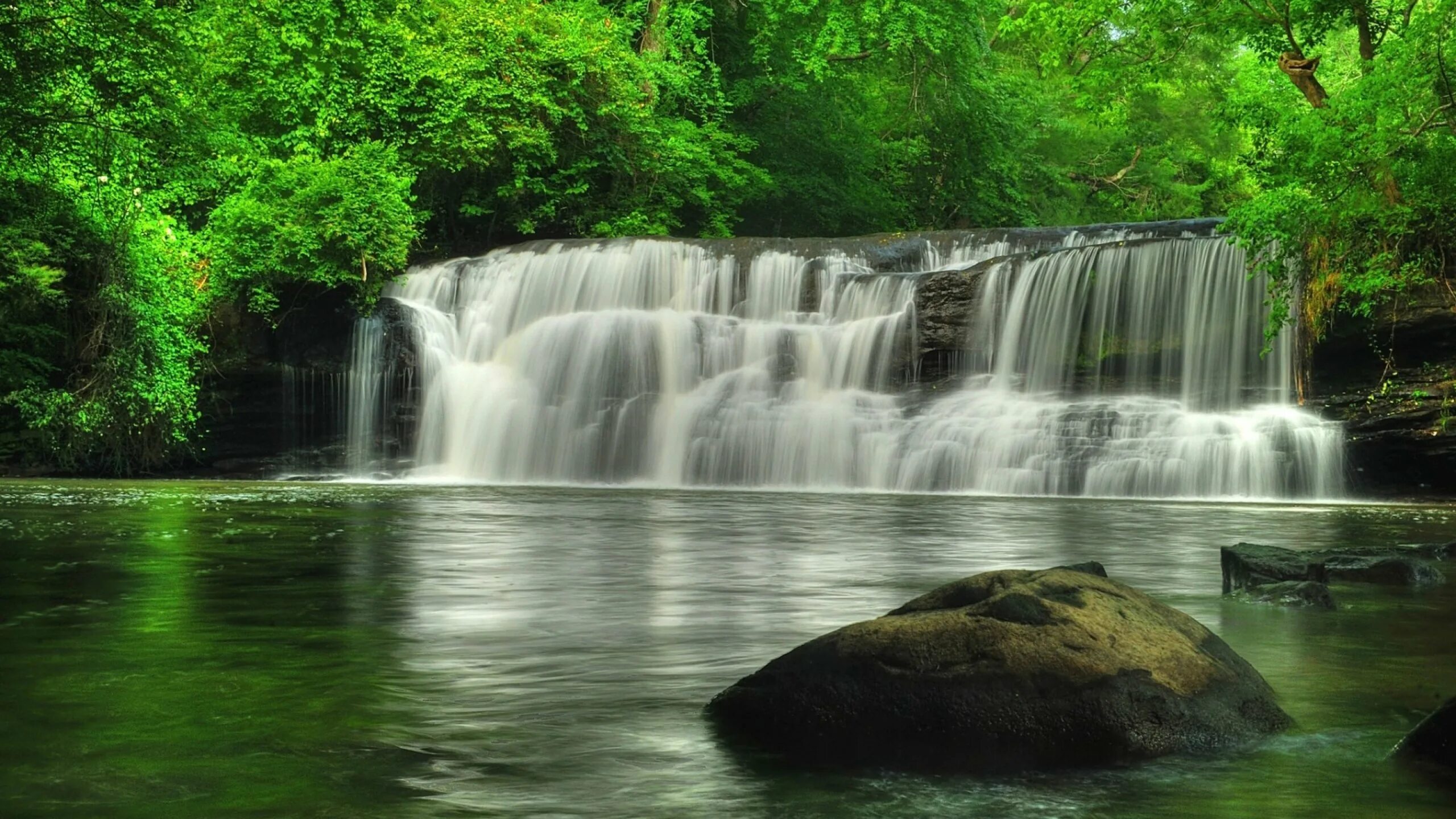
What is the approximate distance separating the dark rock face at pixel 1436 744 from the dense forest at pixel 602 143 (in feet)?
32.0

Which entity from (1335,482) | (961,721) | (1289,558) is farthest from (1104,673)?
(1335,482)

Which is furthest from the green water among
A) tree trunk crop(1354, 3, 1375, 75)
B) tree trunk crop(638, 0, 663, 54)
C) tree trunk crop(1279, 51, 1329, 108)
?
tree trunk crop(638, 0, 663, 54)

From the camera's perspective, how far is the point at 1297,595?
802cm

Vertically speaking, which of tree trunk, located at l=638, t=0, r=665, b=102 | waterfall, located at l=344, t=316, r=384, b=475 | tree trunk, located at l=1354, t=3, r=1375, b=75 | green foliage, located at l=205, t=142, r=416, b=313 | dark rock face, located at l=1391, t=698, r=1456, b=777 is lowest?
dark rock face, located at l=1391, t=698, r=1456, b=777

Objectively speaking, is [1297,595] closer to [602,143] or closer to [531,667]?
[531,667]

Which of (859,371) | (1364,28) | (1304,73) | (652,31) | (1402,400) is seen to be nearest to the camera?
(1364,28)

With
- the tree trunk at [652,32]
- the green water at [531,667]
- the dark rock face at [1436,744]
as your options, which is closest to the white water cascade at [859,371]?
the green water at [531,667]

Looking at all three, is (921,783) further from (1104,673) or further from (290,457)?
(290,457)

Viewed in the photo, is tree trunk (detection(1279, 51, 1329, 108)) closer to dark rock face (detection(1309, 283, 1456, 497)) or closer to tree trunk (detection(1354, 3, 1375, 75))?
tree trunk (detection(1354, 3, 1375, 75))

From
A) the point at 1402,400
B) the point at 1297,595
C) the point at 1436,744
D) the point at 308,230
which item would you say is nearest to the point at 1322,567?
the point at 1297,595

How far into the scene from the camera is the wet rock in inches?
313

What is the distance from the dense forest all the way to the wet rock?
620cm

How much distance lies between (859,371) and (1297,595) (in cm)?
1692

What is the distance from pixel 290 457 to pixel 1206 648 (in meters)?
23.5
